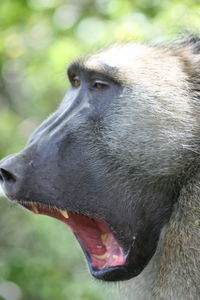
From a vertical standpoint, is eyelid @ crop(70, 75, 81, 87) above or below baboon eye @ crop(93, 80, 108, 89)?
below

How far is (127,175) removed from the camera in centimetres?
401

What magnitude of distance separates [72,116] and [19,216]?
844 cm

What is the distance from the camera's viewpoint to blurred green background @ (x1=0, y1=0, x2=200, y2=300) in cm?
670

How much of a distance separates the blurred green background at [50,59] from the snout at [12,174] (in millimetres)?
887

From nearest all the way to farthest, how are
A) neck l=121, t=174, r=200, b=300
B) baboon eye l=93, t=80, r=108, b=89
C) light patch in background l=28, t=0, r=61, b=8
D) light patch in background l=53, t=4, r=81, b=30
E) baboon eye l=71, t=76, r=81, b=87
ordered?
neck l=121, t=174, r=200, b=300 < baboon eye l=93, t=80, r=108, b=89 < baboon eye l=71, t=76, r=81, b=87 < light patch in background l=28, t=0, r=61, b=8 < light patch in background l=53, t=4, r=81, b=30

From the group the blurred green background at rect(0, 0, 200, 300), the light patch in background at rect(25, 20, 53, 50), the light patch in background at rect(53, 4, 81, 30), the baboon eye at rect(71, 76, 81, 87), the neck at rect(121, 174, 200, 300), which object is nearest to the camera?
the neck at rect(121, 174, 200, 300)

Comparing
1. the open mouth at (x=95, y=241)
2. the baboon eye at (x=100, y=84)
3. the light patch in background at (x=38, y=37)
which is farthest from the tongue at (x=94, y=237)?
the light patch in background at (x=38, y=37)

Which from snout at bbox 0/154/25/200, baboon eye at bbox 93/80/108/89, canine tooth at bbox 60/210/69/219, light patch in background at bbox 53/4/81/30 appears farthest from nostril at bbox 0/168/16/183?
light patch in background at bbox 53/4/81/30

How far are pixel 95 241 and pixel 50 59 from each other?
14.0 feet

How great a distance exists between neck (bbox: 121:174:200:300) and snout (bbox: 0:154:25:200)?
0.86 metres

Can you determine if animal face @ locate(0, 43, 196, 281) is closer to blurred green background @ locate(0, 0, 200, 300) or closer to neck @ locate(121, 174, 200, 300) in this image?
neck @ locate(121, 174, 200, 300)

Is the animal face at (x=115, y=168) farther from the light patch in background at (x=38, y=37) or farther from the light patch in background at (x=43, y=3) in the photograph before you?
the light patch in background at (x=38, y=37)

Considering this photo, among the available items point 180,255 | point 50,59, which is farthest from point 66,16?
point 180,255

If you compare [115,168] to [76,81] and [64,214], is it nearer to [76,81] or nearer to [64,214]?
[64,214]
